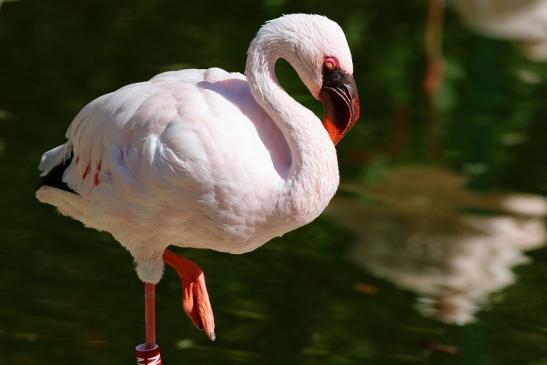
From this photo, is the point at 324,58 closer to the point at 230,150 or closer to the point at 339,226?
the point at 230,150

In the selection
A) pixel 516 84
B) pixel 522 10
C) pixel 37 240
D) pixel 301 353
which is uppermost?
pixel 522 10

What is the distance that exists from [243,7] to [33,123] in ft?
9.69

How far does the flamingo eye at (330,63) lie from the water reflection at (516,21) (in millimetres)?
6005

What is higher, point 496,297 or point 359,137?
point 359,137

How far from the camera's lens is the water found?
616 cm

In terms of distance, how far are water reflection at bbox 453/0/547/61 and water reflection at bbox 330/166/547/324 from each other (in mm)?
2696

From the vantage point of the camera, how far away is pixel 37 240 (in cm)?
689

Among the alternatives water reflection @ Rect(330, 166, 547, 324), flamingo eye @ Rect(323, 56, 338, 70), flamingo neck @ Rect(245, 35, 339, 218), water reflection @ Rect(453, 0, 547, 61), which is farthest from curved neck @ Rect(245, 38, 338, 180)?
water reflection @ Rect(453, 0, 547, 61)

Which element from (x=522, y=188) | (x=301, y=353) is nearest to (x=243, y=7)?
(x=522, y=188)

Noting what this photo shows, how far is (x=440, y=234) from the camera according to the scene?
7238 mm

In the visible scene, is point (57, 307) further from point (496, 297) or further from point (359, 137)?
point (359, 137)

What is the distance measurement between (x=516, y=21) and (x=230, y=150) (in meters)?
6.63

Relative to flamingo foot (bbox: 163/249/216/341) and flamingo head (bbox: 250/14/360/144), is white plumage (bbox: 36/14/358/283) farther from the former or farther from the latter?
flamingo foot (bbox: 163/249/216/341)

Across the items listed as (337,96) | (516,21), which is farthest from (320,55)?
(516,21)
